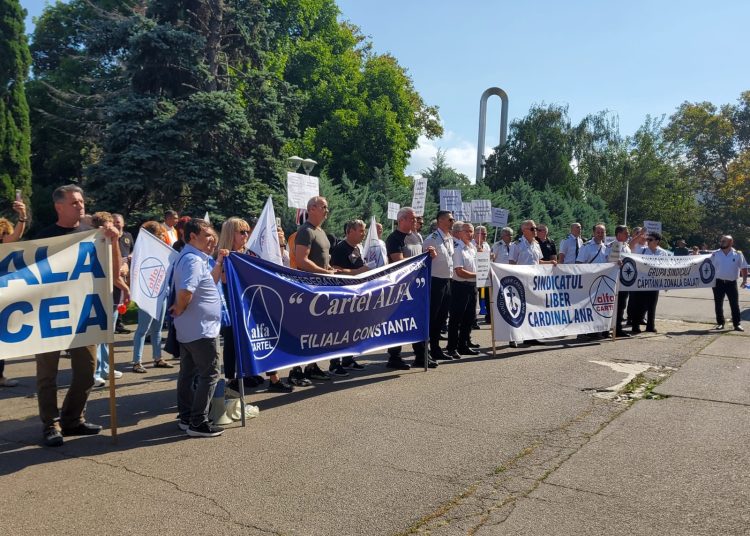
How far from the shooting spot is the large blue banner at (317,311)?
6.07 meters

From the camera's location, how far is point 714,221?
65.6 meters

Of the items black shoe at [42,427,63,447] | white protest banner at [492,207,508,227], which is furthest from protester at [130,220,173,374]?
white protest banner at [492,207,508,227]

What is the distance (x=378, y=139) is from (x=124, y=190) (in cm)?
1858

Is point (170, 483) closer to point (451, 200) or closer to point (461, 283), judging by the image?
point (461, 283)

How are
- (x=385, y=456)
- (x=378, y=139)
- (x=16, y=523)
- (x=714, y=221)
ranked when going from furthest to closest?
(x=714, y=221), (x=378, y=139), (x=385, y=456), (x=16, y=523)

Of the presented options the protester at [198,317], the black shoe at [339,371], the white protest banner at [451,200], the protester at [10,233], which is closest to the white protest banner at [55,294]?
the protester at [198,317]

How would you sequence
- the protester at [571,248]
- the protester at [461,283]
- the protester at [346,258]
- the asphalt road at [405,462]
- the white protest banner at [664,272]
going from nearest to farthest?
the asphalt road at [405,462], the protester at [346,258], the protester at [461,283], the white protest banner at [664,272], the protester at [571,248]

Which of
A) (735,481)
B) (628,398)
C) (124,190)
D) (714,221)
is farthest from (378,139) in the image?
(714,221)

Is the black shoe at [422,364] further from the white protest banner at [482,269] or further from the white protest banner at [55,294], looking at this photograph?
the white protest banner at [55,294]

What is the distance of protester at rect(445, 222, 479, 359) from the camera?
9.40 metres

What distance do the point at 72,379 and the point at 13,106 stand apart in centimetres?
2960

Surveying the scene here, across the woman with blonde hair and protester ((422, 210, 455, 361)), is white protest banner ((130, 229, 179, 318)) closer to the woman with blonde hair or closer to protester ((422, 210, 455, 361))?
the woman with blonde hair

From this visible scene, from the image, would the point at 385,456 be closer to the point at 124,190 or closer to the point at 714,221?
the point at 124,190

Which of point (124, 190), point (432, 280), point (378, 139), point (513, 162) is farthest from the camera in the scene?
point (513, 162)
